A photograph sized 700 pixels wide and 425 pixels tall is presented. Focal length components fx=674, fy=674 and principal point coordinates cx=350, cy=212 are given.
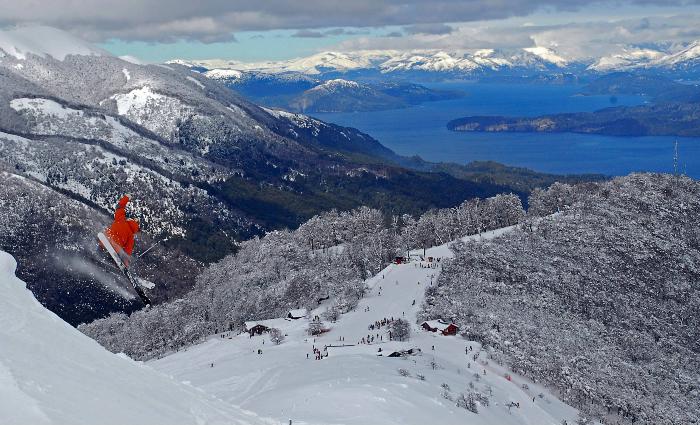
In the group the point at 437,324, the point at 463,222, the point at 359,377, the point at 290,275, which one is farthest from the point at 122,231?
the point at 463,222

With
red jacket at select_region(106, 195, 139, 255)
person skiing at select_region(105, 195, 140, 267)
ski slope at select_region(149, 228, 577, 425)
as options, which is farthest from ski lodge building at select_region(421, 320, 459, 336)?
red jacket at select_region(106, 195, 139, 255)

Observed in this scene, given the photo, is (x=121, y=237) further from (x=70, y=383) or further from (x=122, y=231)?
Answer: (x=70, y=383)

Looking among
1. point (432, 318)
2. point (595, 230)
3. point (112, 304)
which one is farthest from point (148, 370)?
point (112, 304)

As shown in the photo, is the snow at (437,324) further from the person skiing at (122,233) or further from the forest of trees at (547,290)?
the person skiing at (122,233)

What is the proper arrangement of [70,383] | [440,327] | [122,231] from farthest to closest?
[440,327]
[122,231]
[70,383]

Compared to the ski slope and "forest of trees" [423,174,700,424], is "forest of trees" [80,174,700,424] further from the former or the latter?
the ski slope

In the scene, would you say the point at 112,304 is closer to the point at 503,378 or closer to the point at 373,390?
the point at 503,378
